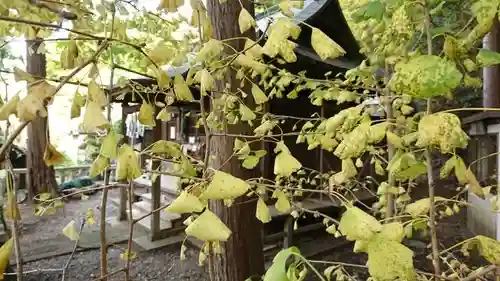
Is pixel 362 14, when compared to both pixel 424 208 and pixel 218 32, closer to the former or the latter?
pixel 424 208

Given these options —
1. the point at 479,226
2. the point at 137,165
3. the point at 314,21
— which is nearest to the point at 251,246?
the point at 137,165

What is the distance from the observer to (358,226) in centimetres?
64

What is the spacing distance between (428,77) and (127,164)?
0.62 m

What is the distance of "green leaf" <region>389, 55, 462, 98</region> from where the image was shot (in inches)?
25.2

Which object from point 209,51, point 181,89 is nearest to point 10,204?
point 181,89

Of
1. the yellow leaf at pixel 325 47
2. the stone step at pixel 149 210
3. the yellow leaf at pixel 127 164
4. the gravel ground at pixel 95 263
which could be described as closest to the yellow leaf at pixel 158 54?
the yellow leaf at pixel 127 164

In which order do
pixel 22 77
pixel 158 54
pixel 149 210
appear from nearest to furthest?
pixel 22 77, pixel 158 54, pixel 149 210

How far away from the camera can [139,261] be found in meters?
5.43

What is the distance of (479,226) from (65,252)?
760 cm

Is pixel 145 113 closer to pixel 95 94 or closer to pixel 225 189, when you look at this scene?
pixel 95 94

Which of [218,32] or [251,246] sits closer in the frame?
[218,32]

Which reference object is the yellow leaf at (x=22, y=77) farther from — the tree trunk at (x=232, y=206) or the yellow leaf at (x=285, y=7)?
the tree trunk at (x=232, y=206)

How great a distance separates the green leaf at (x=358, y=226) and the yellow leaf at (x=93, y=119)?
1.63ft

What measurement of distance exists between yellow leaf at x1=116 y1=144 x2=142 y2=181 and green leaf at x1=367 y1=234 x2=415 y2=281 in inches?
19.7
